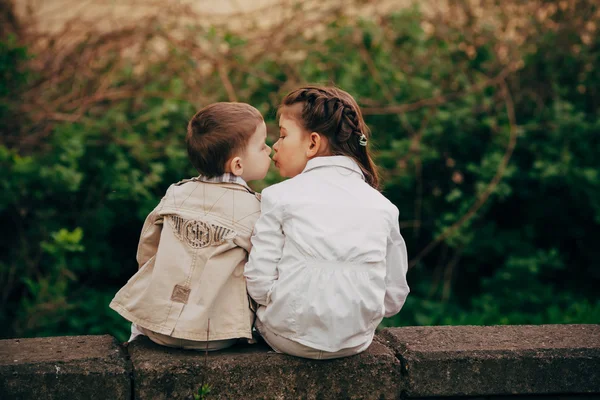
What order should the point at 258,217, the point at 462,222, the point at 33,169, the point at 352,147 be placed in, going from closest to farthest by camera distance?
the point at 258,217
the point at 352,147
the point at 33,169
the point at 462,222

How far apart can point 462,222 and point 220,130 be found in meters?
2.55

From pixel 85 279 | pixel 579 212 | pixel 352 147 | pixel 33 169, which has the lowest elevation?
pixel 579 212

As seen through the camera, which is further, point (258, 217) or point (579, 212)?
point (579, 212)

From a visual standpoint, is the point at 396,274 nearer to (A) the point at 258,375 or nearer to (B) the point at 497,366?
(B) the point at 497,366

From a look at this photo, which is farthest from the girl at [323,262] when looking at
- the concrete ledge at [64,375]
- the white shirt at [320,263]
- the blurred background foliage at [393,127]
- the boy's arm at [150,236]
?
the blurred background foliage at [393,127]

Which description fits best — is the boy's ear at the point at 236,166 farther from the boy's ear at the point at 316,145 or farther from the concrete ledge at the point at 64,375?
the concrete ledge at the point at 64,375

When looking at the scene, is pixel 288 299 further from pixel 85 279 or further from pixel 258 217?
pixel 85 279

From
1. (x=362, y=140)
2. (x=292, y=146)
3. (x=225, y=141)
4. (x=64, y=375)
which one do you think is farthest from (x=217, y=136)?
(x=64, y=375)

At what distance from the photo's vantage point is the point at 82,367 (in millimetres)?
2305

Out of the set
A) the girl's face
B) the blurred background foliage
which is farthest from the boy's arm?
the blurred background foliage

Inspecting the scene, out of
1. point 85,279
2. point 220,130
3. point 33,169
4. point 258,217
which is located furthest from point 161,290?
point 85,279

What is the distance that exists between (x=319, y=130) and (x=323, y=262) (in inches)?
22.5

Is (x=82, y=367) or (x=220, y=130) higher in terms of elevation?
(x=220, y=130)

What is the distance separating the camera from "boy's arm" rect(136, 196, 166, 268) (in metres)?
2.50
